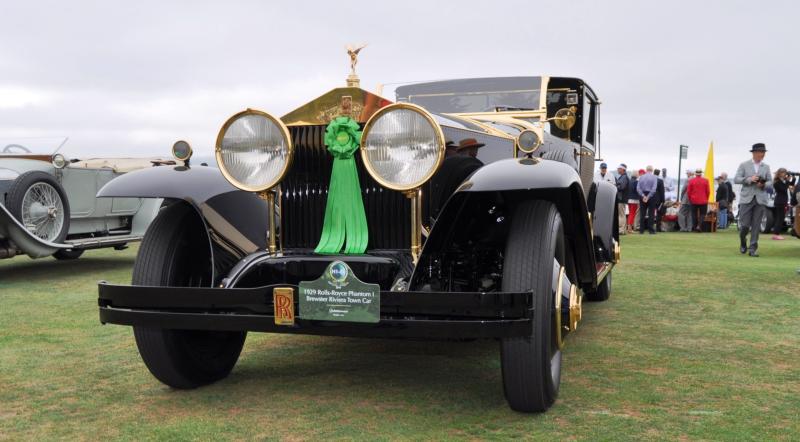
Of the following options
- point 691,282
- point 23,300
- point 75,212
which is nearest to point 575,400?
point 691,282

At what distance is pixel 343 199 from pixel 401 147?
1.41ft

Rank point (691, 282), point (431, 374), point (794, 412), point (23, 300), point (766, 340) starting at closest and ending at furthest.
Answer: point (794, 412) → point (431, 374) → point (766, 340) → point (23, 300) → point (691, 282)

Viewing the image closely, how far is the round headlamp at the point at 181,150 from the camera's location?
3613mm

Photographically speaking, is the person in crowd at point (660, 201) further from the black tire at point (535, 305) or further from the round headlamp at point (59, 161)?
the black tire at point (535, 305)

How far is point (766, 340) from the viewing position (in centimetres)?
446

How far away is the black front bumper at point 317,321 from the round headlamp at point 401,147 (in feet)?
1.90

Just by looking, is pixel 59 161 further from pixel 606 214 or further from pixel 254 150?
pixel 606 214

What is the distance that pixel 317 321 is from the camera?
2877 millimetres

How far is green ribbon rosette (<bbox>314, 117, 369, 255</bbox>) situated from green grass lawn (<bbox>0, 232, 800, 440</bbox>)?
711 mm

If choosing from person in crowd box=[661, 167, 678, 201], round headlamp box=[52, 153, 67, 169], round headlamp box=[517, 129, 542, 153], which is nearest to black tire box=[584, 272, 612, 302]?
round headlamp box=[517, 129, 542, 153]

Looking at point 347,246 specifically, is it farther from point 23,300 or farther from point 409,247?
point 23,300

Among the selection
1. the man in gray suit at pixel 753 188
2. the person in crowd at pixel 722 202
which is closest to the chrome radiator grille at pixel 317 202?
the man in gray suit at pixel 753 188

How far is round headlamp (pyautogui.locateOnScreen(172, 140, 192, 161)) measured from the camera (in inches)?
142

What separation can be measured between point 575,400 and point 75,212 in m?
7.25
